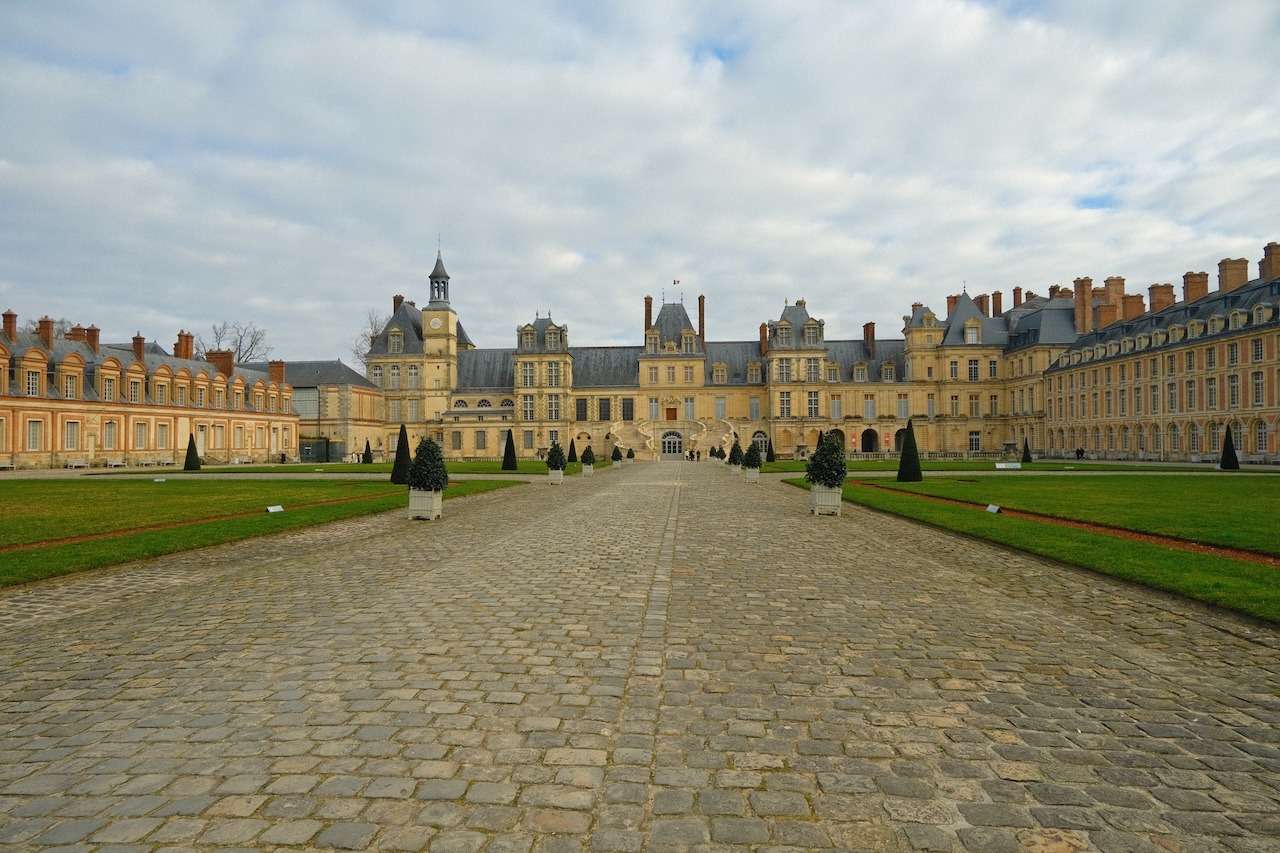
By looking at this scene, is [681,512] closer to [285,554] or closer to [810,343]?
[285,554]

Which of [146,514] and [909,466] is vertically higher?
[909,466]

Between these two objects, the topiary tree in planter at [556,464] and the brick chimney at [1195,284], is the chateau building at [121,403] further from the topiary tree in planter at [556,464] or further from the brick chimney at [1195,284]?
the brick chimney at [1195,284]

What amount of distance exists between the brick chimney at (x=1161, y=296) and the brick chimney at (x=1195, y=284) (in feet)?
8.54

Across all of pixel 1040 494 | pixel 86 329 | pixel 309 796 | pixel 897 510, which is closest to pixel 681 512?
pixel 897 510

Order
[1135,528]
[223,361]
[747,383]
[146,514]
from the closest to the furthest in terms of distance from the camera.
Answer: [1135,528], [146,514], [223,361], [747,383]

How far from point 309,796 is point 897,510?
15.0 meters

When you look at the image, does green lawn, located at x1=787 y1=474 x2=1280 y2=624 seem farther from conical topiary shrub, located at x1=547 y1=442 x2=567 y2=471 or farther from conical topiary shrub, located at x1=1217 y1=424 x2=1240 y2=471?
conical topiary shrub, located at x1=547 y1=442 x2=567 y2=471

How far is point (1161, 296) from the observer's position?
52.1m

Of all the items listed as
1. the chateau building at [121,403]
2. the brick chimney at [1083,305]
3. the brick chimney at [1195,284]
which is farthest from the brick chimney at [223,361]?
the brick chimney at [1195,284]

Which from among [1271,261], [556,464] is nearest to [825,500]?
[556,464]

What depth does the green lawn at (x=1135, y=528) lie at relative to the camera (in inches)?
303

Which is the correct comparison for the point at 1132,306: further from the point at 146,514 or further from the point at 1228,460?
the point at 146,514

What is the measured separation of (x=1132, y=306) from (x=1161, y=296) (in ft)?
11.4

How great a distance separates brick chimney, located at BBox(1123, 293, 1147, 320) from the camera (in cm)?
5531
